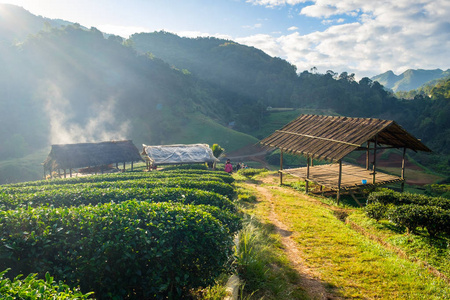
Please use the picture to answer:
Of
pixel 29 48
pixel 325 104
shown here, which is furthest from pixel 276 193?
pixel 325 104

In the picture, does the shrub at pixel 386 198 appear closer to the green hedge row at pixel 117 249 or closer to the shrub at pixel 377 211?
the shrub at pixel 377 211

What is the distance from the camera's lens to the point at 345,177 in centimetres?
1748

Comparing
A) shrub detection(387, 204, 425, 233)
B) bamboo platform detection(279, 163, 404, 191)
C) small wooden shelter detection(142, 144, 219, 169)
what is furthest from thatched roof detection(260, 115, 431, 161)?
small wooden shelter detection(142, 144, 219, 169)

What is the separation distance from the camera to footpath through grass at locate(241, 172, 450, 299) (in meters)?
6.58

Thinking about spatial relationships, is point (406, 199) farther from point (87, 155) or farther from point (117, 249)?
point (87, 155)

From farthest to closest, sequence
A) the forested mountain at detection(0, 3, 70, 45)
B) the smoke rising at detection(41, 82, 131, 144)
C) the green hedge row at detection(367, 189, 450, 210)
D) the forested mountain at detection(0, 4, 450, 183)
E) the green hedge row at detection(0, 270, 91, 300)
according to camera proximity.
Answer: the forested mountain at detection(0, 3, 70, 45), the forested mountain at detection(0, 4, 450, 183), the smoke rising at detection(41, 82, 131, 144), the green hedge row at detection(367, 189, 450, 210), the green hedge row at detection(0, 270, 91, 300)

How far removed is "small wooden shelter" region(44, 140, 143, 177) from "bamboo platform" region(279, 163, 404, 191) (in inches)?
669

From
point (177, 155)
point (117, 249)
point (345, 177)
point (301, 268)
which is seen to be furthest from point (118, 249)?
point (177, 155)

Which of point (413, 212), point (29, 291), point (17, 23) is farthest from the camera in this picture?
point (17, 23)

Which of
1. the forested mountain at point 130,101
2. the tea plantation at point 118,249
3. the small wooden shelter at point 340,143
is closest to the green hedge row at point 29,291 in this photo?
the tea plantation at point 118,249

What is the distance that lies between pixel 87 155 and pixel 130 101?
4058cm

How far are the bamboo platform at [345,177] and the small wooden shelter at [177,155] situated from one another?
1075 centimetres

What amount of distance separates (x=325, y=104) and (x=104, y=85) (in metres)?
64.3

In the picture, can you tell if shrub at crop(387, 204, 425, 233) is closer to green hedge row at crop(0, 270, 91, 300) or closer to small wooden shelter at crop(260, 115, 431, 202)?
small wooden shelter at crop(260, 115, 431, 202)
